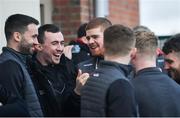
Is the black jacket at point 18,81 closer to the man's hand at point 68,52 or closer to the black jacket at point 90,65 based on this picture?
the black jacket at point 90,65

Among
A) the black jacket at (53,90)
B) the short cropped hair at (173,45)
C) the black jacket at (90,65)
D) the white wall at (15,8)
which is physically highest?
the white wall at (15,8)

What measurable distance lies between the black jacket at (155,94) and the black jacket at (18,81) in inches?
36.1

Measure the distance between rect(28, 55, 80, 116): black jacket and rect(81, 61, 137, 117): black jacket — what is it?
0.99 m

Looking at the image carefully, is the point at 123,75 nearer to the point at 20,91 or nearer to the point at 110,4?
the point at 20,91

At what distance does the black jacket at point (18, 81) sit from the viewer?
4.80 meters

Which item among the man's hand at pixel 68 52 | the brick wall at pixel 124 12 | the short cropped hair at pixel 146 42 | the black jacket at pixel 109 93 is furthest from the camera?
the brick wall at pixel 124 12

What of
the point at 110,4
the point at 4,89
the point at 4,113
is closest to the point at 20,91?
the point at 4,89

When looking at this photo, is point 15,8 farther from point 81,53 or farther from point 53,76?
point 53,76

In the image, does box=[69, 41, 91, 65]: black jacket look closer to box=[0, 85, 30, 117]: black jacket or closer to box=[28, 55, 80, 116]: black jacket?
box=[28, 55, 80, 116]: black jacket

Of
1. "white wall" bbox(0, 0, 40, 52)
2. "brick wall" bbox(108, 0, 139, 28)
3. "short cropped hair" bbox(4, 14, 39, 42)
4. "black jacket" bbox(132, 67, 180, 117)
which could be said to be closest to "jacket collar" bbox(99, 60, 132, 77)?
"black jacket" bbox(132, 67, 180, 117)

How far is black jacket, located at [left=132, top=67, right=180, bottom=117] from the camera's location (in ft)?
14.3

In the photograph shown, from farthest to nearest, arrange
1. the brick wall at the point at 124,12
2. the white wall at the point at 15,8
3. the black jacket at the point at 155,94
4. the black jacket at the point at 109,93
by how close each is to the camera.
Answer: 1. the brick wall at the point at 124,12
2. the white wall at the point at 15,8
3. the black jacket at the point at 155,94
4. the black jacket at the point at 109,93

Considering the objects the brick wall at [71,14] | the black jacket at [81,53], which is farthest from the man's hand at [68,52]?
the brick wall at [71,14]

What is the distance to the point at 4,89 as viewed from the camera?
4.76m
